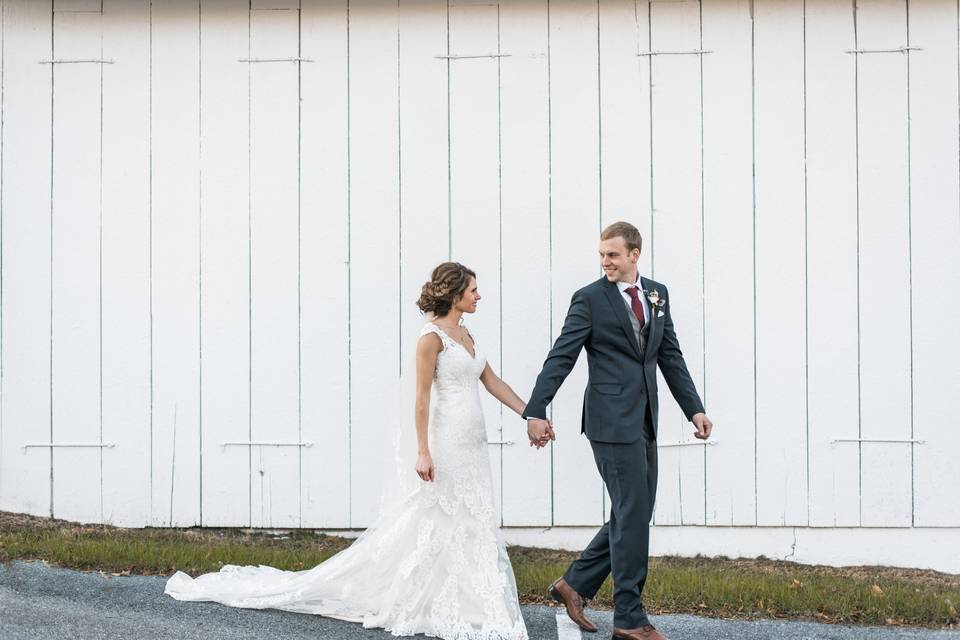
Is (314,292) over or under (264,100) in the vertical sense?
under

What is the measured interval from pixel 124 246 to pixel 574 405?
3540 millimetres

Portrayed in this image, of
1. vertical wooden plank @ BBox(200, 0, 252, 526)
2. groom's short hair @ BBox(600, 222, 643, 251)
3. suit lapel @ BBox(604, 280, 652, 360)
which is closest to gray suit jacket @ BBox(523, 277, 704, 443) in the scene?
suit lapel @ BBox(604, 280, 652, 360)

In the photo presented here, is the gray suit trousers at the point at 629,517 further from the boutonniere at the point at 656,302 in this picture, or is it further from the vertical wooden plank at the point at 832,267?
the vertical wooden plank at the point at 832,267

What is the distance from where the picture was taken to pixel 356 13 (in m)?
7.34

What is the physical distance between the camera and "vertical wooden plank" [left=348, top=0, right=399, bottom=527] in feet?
24.0

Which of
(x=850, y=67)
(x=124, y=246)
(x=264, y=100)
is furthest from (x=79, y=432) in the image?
(x=850, y=67)

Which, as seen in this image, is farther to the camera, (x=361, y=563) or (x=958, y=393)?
(x=958, y=393)

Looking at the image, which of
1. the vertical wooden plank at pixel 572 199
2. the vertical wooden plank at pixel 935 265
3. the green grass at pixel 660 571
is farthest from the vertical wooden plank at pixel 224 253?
the vertical wooden plank at pixel 935 265

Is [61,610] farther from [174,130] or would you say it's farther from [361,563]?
[174,130]

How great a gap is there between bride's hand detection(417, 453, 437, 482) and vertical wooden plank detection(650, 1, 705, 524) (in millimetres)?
2478

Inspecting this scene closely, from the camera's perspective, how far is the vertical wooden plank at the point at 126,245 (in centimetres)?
738

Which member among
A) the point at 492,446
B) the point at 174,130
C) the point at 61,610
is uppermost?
the point at 174,130

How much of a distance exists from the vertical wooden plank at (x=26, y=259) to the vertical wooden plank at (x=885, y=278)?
19.6ft

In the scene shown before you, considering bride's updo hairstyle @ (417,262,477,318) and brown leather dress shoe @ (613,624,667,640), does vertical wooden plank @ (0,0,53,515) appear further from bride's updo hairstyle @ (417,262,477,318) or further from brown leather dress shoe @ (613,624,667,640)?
brown leather dress shoe @ (613,624,667,640)
